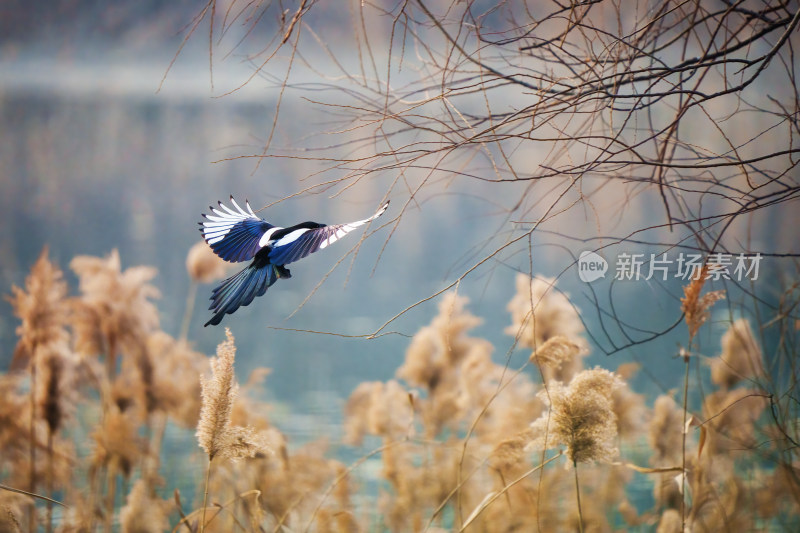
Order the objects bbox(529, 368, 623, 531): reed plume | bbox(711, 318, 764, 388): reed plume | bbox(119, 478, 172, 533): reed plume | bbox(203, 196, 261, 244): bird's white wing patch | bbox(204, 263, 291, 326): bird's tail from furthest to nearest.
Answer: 1. bbox(711, 318, 764, 388): reed plume
2. bbox(119, 478, 172, 533): reed plume
3. bbox(529, 368, 623, 531): reed plume
4. bbox(203, 196, 261, 244): bird's white wing patch
5. bbox(204, 263, 291, 326): bird's tail

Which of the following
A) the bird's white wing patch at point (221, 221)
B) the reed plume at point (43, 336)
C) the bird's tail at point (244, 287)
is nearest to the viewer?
the bird's tail at point (244, 287)

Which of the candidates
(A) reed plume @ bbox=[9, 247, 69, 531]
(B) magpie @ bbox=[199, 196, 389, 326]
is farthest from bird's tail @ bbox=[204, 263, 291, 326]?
(A) reed plume @ bbox=[9, 247, 69, 531]

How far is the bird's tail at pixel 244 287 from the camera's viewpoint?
A: 725 millimetres

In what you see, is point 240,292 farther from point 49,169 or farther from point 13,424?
point 49,169

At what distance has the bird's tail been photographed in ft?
2.38

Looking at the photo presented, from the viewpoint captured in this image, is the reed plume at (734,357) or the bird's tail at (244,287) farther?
the reed plume at (734,357)

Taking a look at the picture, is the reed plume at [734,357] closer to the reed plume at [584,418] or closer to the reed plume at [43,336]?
the reed plume at [584,418]

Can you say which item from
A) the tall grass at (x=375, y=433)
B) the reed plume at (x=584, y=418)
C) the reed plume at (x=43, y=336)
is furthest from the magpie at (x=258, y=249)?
the reed plume at (x=43, y=336)

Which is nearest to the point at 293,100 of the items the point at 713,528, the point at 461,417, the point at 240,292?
the point at 461,417

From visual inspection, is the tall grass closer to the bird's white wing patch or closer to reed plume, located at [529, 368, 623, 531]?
reed plume, located at [529, 368, 623, 531]

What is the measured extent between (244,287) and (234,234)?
0.10 metres

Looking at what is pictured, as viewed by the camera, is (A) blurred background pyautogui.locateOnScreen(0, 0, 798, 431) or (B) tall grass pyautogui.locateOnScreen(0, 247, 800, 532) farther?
(A) blurred background pyautogui.locateOnScreen(0, 0, 798, 431)

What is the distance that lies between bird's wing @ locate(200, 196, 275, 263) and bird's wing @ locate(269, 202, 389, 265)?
3 centimetres

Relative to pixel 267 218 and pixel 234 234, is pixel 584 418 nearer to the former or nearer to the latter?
pixel 234 234
